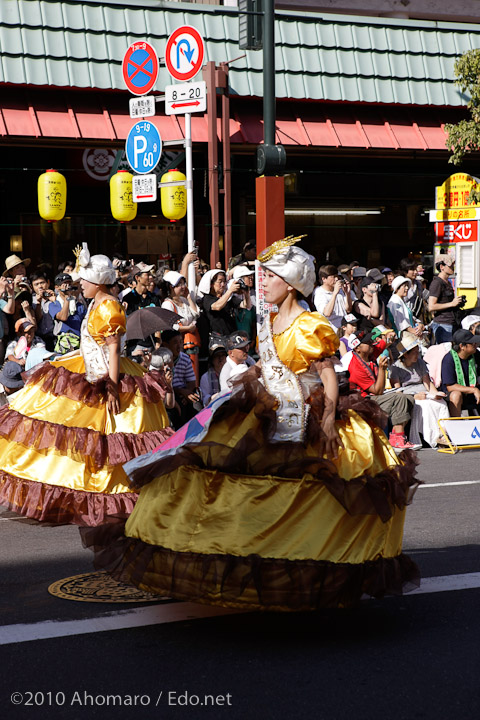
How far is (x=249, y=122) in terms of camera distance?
16.6 meters

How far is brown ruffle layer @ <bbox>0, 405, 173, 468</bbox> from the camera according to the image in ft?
23.9

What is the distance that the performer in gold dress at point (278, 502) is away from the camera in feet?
14.9

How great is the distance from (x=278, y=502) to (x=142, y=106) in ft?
33.3

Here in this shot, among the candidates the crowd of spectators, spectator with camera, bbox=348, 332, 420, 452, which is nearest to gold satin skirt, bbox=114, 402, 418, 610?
the crowd of spectators

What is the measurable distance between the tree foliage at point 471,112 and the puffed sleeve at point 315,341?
12.9 m

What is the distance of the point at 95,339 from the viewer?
7516mm

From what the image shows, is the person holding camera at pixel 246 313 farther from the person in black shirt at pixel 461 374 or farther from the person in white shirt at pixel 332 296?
the person in black shirt at pixel 461 374

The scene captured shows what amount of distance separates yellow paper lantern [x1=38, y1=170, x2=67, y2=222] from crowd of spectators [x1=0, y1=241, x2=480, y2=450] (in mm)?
1136

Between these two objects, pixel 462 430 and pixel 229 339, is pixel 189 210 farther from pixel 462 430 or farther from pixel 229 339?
pixel 462 430

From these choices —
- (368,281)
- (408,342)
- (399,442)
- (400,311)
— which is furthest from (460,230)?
(399,442)

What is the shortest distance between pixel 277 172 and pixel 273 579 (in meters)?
7.52

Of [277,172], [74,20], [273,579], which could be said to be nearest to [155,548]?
[273,579]

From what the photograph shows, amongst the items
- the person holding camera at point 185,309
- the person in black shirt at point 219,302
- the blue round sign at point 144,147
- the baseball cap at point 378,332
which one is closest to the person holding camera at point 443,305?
the baseball cap at point 378,332

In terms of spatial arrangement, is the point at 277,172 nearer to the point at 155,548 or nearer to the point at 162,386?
the point at 162,386
